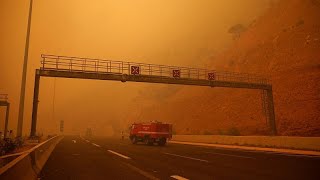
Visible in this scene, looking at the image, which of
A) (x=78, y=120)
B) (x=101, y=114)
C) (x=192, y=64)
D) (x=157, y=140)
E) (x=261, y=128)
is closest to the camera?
(x=157, y=140)

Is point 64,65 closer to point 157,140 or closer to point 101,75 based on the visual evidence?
Answer: point 101,75

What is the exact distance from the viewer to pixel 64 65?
3019 centimetres

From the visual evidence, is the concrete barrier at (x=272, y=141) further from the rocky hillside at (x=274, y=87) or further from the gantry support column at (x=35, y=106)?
the gantry support column at (x=35, y=106)

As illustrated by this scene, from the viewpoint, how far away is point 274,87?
182ft

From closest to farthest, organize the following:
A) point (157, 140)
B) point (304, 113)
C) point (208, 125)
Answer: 1. point (157, 140)
2. point (304, 113)
3. point (208, 125)

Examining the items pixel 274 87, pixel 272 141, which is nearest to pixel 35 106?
pixel 272 141

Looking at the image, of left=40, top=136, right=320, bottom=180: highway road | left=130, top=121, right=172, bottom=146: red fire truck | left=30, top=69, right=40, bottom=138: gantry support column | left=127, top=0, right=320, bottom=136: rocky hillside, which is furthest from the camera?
left=127, top=0, right=320, bottom=136: rocky hillside

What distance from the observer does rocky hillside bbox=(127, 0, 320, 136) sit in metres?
46.2

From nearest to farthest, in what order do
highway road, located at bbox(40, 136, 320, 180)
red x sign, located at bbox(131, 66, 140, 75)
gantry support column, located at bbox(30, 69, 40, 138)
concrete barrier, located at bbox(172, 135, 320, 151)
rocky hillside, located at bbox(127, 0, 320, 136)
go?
highway road, located at bbox(40, 136, 320, 180), concrete barrier, located at bbox(172, 135, 320, 151), gantry support column, located at bbox(30, 69, 40, 138), red x sign, located at bbox(131, 66, 140, 75), rocky hillside, located at bbox(127, 0, 320, 136)

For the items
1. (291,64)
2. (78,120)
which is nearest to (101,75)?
(291,64)

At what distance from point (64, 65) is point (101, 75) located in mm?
3903

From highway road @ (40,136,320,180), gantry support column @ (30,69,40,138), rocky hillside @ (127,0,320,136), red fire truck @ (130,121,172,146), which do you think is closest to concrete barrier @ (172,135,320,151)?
red fire truck @ (130,121,172,146)

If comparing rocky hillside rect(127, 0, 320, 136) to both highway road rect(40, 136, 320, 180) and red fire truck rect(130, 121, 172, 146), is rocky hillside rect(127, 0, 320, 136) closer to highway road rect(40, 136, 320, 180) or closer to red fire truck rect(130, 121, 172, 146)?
red fire truck rect(130, 121, 172, 146)

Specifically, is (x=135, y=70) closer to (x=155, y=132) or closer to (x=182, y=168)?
(x=155, y=132)
